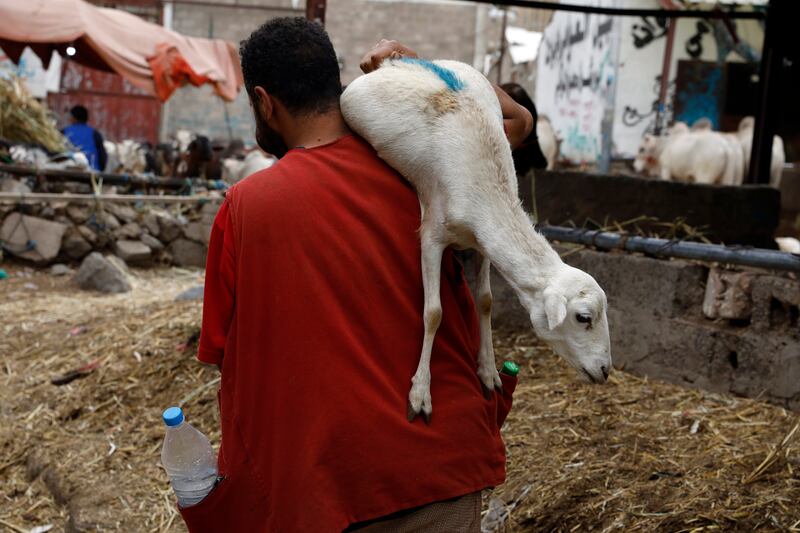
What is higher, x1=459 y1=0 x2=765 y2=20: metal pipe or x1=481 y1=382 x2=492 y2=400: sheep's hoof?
x1=459 y1=0 x2=765 y2=20: metal pipe

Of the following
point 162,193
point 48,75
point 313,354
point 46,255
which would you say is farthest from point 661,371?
point 48,75

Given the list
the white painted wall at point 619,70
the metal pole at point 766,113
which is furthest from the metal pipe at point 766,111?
the white painted wall at point 619,70

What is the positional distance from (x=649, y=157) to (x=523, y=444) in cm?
995

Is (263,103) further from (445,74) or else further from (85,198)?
(85,198)

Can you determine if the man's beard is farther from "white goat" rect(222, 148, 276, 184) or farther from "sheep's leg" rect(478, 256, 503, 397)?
"white goat" rect(222, 148, 276, 184)

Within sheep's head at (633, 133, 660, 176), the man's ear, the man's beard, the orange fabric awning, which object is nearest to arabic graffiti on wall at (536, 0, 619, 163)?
sheep's head at (633, 133, 660, 176)

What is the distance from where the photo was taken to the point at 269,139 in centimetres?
205

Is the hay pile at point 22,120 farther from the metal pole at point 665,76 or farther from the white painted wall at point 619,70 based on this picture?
the metal pole at point 665,76

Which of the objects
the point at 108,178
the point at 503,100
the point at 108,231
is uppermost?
the point at 503,100

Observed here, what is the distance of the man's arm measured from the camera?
7.04 ft

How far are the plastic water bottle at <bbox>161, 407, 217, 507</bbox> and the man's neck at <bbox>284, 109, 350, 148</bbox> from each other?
74 cm

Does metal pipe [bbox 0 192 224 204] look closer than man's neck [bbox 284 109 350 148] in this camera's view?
No

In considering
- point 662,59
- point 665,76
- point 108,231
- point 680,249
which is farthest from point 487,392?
point 662,59

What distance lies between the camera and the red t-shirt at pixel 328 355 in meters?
1.79
